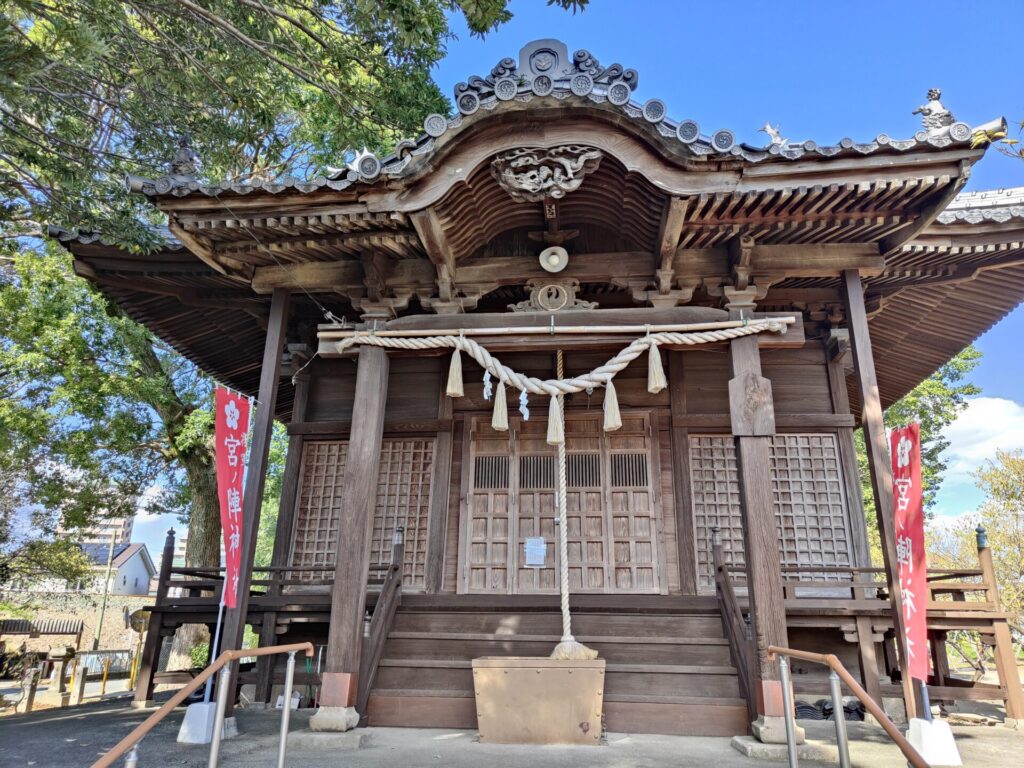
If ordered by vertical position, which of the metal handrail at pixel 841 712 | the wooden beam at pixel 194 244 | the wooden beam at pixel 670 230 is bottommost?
the metal handrail at pixel 841 712

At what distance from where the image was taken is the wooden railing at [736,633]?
5.14 metres

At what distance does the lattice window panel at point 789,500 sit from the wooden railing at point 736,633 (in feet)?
3.52

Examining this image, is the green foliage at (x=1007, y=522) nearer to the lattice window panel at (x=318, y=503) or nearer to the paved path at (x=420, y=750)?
the paved path at (x=420, y=750)

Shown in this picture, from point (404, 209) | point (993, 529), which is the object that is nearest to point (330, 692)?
point (404, 209)

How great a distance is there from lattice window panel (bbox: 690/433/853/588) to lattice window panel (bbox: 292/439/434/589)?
332cm

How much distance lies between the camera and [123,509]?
15.4 meters

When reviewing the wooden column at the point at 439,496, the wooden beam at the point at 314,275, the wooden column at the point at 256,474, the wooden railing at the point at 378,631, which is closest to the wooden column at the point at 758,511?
the wooden railing at the point at 378,631

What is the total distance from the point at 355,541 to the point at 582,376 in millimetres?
2540

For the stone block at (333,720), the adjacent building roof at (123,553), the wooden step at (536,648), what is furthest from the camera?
the adjacent building roof at (123,553)

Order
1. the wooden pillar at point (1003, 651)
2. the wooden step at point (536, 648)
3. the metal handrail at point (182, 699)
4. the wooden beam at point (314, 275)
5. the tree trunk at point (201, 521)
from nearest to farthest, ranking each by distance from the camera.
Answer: the metal handrail at point (182, 699), the wooden step at point (536, 648), the wooden pillar at point (1003, 651), the wooden beam at point (314, 275), the tree trunk at point (201, 521)

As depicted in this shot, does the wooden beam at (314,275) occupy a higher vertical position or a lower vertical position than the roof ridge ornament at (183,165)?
lower

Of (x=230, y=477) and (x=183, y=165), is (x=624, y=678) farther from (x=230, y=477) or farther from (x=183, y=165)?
(x=183, y=165)

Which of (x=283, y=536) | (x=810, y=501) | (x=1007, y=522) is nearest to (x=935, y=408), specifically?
(x=1007, y=522)

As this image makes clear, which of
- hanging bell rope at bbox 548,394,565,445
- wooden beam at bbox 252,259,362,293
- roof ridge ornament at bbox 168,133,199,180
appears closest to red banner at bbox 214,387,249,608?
wooden beam at bbox 252,259,362,293
